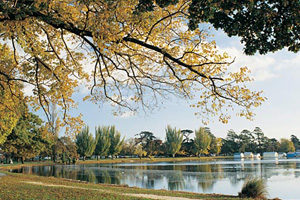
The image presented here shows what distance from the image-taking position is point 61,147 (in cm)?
5256

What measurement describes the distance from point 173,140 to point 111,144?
59.6 feet

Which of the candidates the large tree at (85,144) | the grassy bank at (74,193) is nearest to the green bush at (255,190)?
the grassy bank at (74,193)

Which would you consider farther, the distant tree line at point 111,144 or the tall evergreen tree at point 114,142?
the tall evergreen tree at point 114,142

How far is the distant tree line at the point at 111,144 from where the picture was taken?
3284 centimetres

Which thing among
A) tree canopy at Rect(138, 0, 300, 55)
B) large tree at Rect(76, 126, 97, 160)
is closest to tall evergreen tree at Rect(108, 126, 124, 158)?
large tree at Rect(76, 126, 97, 160)

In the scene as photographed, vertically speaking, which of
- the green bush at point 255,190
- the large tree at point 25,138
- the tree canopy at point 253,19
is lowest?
the green bush at point 255,190

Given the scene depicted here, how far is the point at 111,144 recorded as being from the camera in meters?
73.8

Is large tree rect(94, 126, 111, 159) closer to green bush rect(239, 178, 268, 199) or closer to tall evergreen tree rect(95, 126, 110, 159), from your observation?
tall evergreen tree rect(95, 126, 110, 159)

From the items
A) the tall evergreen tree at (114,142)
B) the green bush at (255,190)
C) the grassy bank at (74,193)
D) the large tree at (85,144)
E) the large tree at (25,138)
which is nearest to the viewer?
the grassy bank at (74,193)

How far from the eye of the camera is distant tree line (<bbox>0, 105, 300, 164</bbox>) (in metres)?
32.8

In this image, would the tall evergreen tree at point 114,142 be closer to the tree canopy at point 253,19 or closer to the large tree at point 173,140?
the large tree at point 173,140

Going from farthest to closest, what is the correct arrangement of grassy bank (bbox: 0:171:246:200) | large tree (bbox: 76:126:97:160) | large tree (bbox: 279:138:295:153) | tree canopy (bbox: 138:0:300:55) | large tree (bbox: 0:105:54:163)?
1. large tree (bbox: 279:138:295:153)
2. large tree (bbox: 76:126:97:160)
3. large tree (bbox: 0:105:54:163)
4. grassy bank (bbox: 0:171:246:200)
5. tree canopy (bbox: 138:0:300:55)

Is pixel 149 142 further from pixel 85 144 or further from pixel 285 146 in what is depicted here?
pixel 285 146

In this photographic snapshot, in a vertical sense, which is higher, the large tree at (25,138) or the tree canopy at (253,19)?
the tree canopy at (253,19)
